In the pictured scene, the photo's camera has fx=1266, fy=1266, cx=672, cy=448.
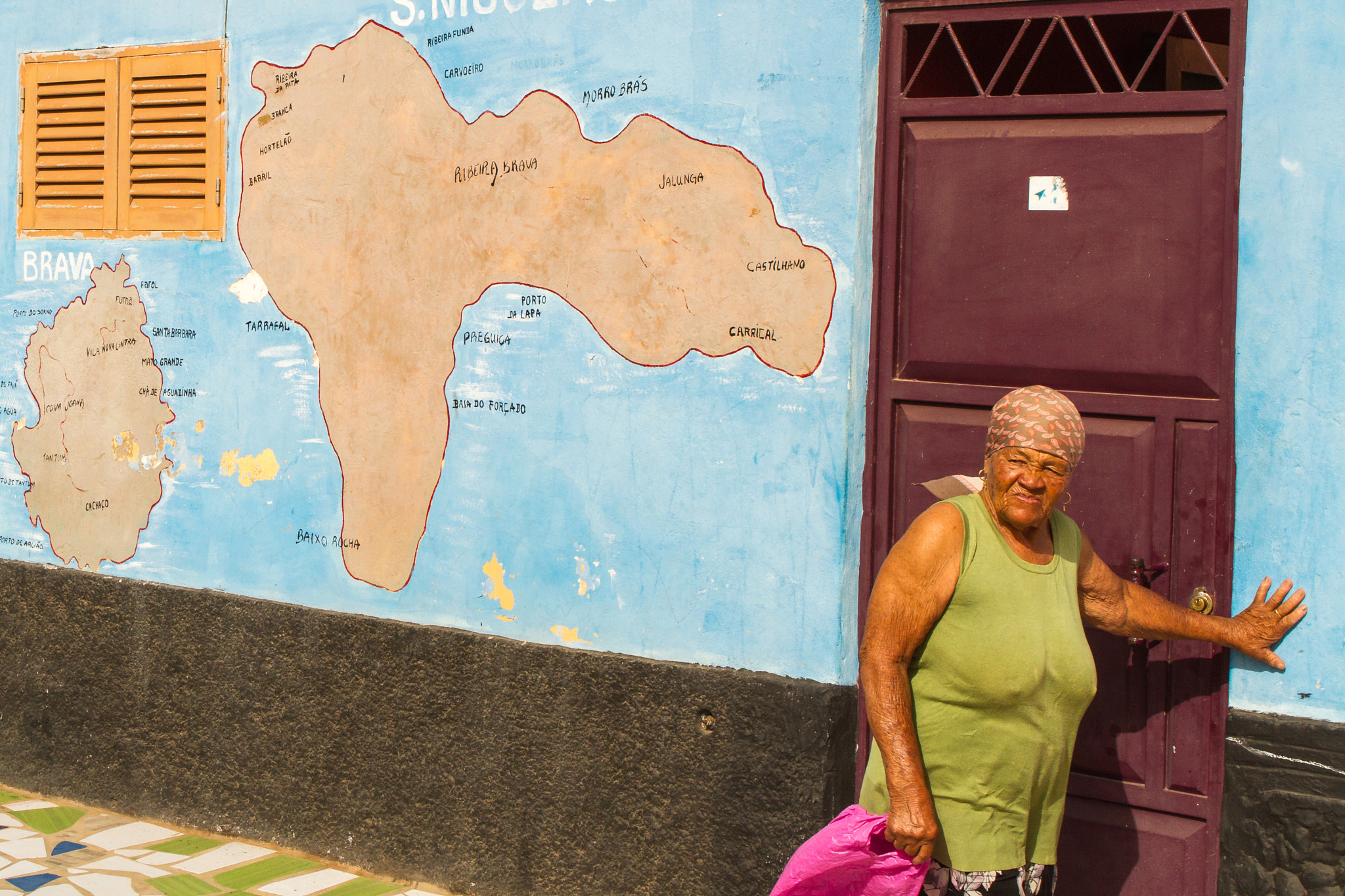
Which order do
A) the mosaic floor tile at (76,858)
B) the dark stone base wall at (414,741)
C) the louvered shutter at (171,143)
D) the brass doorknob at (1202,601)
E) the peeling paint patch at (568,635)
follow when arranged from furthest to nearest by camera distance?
the louvered shutter at (171,143) → the mosaic floor tile at (76,858) → the peeling paint patch at (568,635) → the dark stone base wall at (414,741) → the brass doorknob at (1202,601)

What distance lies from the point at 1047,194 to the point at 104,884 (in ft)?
12.8

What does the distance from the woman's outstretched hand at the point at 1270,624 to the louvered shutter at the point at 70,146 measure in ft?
14.6

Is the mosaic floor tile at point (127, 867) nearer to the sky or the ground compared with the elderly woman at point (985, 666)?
nearer to the ground

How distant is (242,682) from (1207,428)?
11.7ft

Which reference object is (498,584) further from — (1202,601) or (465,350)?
(1202,601)

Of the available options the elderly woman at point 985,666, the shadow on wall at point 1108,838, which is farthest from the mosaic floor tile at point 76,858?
the shadow on wall at point 1108,838

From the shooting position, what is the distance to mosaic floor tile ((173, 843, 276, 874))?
4645 mm

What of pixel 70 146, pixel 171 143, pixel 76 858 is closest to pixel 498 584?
pixel 76 858

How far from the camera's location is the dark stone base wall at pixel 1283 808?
317cm

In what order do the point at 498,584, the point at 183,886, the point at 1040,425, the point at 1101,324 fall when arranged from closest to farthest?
the point at 1040,425, the point at 1101,324, the point at 498,584, the point at 183,886

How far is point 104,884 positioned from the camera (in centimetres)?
446

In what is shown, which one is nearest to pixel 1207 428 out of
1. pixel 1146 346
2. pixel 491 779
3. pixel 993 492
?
pixel 1146 346

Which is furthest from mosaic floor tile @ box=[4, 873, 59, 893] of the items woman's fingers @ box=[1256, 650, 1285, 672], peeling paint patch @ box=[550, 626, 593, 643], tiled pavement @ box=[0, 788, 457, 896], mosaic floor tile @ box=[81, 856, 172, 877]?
woman's fingers @ box=[1256, 650, 1285, 672]

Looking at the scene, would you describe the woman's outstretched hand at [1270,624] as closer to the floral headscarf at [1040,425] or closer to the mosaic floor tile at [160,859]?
the floral headscarf at [1040,425]
